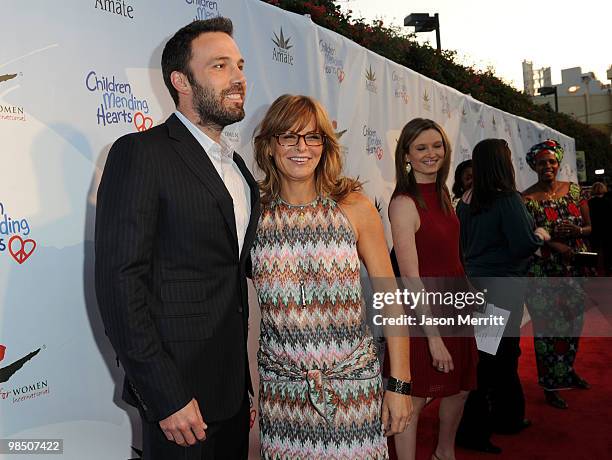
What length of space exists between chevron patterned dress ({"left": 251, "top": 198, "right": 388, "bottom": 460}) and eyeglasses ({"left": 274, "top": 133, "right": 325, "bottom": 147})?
0.22m

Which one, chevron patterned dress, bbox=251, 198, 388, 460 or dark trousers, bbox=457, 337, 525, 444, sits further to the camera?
dark trousers, bbox=457, 337, 525, 444

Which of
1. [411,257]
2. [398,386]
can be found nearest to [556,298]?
[411,257]

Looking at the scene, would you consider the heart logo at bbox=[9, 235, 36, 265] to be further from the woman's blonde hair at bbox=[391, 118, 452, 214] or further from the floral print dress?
the floral print dress

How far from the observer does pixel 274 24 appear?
3098mm

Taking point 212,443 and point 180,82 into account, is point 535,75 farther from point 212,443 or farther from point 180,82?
point 212,443

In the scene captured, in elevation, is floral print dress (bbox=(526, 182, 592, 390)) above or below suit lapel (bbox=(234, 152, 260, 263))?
below

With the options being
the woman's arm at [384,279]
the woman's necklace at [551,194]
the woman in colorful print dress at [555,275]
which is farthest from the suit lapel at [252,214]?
the woman's necklace at [551,194]

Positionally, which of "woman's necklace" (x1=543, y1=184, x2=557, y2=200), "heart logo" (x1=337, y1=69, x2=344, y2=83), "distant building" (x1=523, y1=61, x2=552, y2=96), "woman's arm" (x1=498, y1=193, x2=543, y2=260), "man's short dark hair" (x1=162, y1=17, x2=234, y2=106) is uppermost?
"distant building" (x1=523, y1=61, x2=552, y2=96)

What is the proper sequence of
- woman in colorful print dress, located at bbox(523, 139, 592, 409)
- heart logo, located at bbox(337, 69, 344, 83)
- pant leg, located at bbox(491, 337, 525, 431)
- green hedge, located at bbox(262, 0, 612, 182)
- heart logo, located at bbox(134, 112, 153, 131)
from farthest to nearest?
green hedge, located at bbox(262, 0, 612, 182) < woman in colorful print dress, located at bbox(523, 139, 592, 409) < heart logo, located at bbox(337, 69, 344, 83) < pant leg, located at bbox(491, 337, 525, 431) < heart logo, located at bbox(134, 112, 153, 131)

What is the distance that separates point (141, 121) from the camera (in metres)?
2.27

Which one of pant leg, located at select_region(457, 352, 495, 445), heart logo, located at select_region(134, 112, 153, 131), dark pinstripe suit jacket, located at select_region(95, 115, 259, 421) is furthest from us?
pant leg, located at select_region(457, 352, 495, 445)

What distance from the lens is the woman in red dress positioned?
2557mm

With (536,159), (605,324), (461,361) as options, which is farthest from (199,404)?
(605,324)

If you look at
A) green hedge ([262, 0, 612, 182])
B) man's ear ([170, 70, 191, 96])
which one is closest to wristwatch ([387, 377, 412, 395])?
man's ear ([170, 70, 191, 96])
